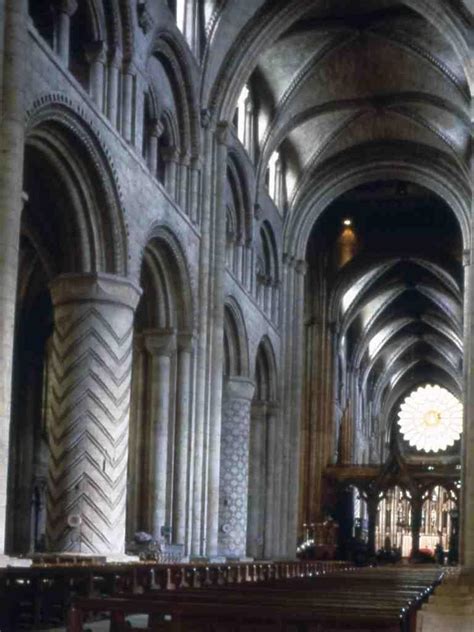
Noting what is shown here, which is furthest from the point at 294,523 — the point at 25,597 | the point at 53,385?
the point at 25,597

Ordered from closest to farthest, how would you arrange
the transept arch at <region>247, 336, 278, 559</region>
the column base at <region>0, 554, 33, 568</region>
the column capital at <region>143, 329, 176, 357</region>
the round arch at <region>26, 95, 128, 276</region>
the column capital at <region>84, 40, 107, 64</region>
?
1. the column base at <region>0, 554, 33, 568</region>
2. the round arch at <region>26, 95, 128, 276</region>
3. the column capital at <region>84, 40, 107, 64</region>
4. the column capital at <region>143, 329, 176, 357</region>
5. the transept arch at <region>247, 336, 278, 559</region>

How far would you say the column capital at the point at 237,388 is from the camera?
36969 millimetres

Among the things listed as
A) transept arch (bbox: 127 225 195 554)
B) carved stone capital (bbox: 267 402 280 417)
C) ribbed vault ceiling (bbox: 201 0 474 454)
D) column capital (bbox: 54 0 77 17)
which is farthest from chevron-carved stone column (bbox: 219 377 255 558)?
column capital (bbox: 54 0 77 17)

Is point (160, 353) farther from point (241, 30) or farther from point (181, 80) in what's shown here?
point (241, 30)

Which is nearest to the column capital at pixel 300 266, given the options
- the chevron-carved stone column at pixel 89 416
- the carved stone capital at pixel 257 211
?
the carved stone capital at pixel 257 211

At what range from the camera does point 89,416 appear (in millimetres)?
23359

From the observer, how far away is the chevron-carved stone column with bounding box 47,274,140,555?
2312cm

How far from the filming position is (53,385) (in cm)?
2375

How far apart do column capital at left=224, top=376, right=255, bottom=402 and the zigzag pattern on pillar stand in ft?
42.5

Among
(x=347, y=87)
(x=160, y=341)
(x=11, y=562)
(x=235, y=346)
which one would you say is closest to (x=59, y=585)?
(x=11, y=562)

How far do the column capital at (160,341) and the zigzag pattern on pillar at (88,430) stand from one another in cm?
516

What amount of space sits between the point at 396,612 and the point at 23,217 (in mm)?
17233

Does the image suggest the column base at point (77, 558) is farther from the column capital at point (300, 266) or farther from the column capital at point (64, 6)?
the column capital at point (300, 266)

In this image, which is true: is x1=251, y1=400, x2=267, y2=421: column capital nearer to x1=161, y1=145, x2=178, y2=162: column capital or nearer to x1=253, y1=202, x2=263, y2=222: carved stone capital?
x1=253, y1=202, x2=263, y2=222: carved stone capital
